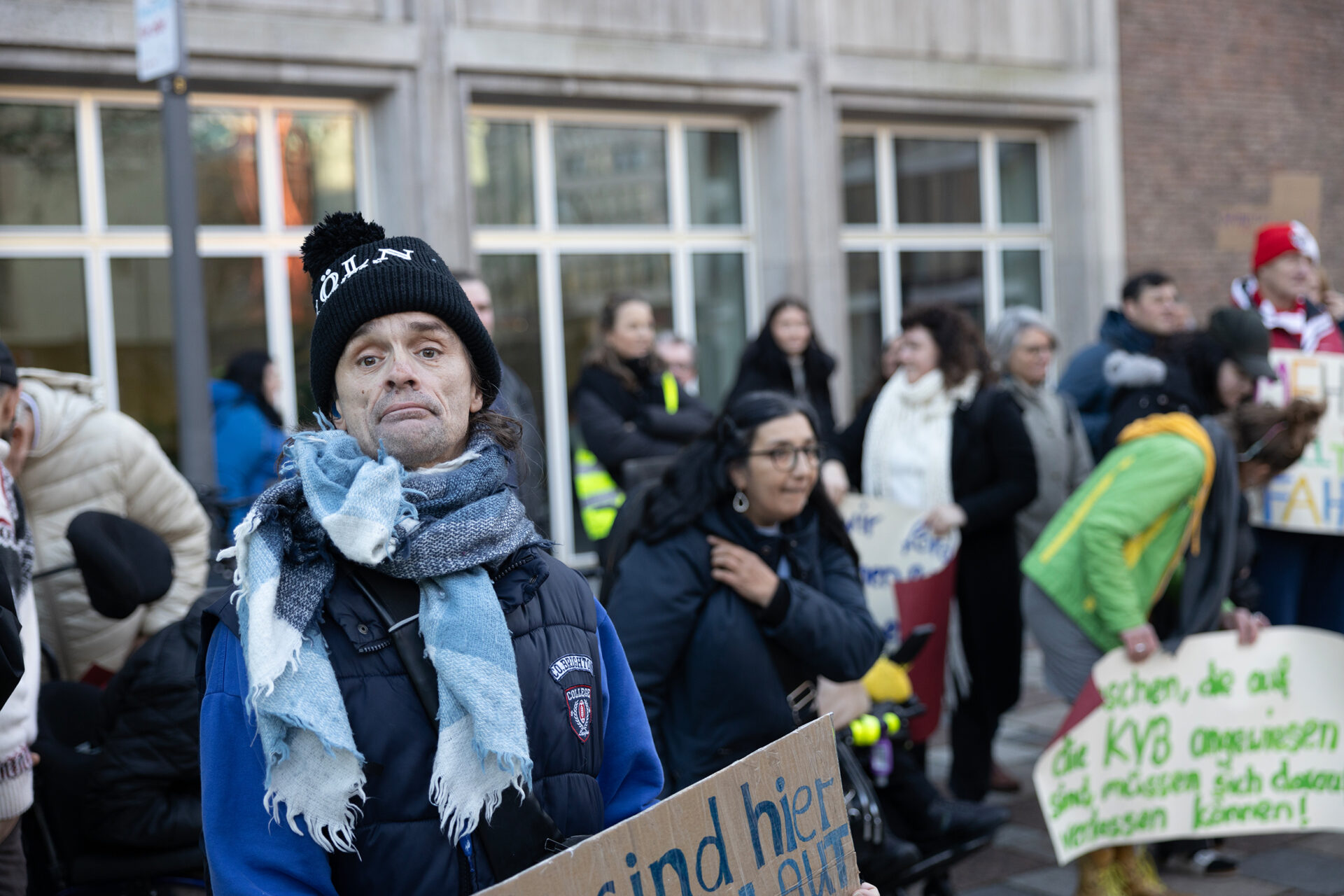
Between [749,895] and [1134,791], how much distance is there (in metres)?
2.87

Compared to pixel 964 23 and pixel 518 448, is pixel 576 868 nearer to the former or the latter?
pixel 518 448

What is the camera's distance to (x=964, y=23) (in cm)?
1008

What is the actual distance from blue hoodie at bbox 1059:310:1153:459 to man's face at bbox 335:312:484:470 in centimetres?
503

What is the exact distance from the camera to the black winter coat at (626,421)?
629cm

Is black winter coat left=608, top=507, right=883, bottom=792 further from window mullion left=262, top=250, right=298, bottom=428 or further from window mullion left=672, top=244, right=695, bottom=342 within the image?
window mullion left=672, top=244, right=695, bottom=342

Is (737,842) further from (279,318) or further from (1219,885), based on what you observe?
(279,318)

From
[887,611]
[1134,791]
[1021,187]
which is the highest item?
[1021,187]

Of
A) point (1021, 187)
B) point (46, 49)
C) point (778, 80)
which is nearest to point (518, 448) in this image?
point (46, 49)

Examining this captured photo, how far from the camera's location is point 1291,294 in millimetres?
6172

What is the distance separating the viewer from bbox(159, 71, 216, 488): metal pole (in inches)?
177

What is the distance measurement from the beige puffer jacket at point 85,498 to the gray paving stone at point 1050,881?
116 inches

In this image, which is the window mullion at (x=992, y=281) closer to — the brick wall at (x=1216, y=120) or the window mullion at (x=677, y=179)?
the brick wall at (x=1216, y=120)

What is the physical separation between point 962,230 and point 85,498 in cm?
831

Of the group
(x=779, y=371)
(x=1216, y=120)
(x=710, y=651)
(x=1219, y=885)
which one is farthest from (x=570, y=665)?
(x=1216, y=120)
